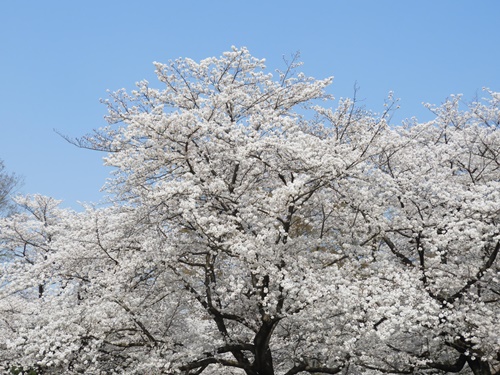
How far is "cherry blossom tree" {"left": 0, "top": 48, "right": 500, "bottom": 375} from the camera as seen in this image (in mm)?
8922

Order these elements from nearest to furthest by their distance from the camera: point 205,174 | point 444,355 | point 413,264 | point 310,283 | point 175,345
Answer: point 310,283
point 205,174
point 175,345
point 413,264
point 444,355

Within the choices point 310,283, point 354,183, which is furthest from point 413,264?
point 310,283

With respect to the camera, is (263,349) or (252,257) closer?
(252,257)

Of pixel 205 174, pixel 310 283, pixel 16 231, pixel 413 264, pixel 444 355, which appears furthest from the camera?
pixel 16 231

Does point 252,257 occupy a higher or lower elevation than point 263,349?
higher

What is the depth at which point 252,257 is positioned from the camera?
845 centimetres

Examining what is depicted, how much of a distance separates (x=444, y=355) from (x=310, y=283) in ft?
19.3

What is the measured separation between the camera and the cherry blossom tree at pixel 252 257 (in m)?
8.92

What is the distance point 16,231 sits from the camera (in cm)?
1941

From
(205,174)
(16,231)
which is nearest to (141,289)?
(205,174)

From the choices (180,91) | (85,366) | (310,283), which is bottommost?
(85,366)

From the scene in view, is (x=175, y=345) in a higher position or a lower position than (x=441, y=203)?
lower

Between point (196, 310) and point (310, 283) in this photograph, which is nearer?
point (310, 283)

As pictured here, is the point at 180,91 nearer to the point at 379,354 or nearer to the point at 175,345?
the point at 175,345
